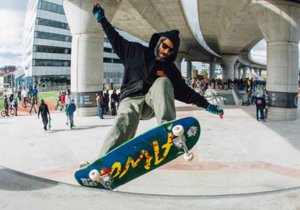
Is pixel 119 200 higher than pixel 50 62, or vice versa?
pixel 50 62

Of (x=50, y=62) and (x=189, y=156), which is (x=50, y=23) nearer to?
(x=50, y=62)

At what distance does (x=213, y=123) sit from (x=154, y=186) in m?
12.6

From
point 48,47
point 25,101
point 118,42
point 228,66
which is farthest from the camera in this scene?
point 228,66

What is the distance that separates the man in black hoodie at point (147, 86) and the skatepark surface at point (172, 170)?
0.97 metres

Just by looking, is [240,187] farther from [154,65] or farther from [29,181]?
[29,181]

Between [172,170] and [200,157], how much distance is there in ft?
7.02

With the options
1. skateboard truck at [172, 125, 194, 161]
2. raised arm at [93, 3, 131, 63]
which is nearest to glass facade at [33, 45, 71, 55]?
raised arm at [93, 3, 131, 63]

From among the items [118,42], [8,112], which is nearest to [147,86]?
[118,42]

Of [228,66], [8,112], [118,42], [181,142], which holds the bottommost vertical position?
[8,112]

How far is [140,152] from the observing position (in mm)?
3686

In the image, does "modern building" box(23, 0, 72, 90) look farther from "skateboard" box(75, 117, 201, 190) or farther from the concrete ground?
"skateboard" box(75, 117, 201, 190)

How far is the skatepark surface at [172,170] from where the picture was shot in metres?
2.63

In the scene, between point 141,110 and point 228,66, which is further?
point 228,66

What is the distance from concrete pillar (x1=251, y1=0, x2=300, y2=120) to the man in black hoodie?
20.4 meters
